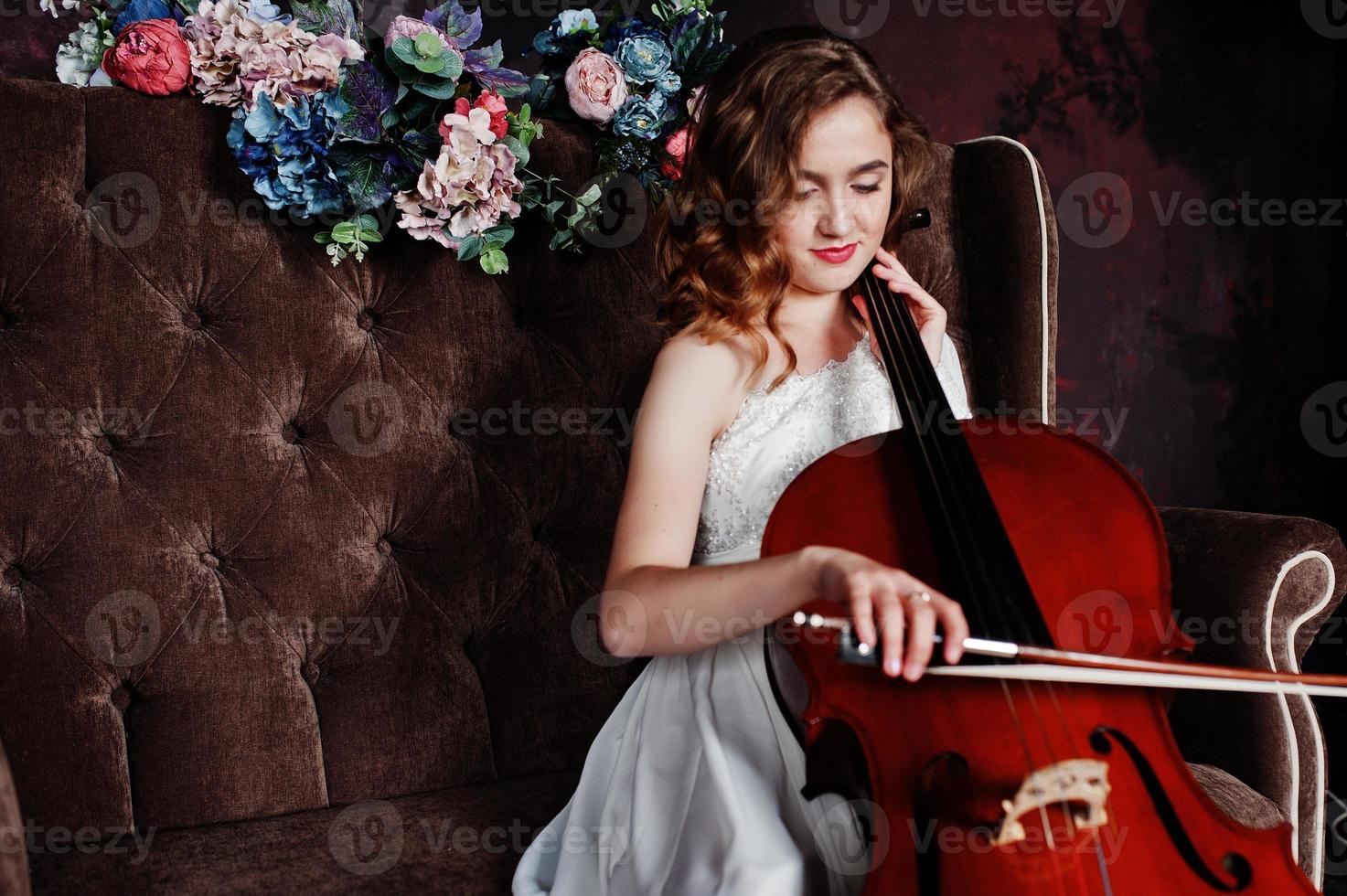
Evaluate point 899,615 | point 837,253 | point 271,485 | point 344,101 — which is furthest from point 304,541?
point 899,615

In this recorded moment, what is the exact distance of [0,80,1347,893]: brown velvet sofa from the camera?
1183mm

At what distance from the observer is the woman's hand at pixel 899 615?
0.68 metres

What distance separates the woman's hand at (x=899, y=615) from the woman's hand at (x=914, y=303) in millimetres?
583

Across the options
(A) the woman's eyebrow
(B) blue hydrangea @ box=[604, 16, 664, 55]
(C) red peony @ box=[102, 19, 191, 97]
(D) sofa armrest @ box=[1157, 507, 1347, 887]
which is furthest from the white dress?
(C) red peony @ box=[102, 19, 191, 97]

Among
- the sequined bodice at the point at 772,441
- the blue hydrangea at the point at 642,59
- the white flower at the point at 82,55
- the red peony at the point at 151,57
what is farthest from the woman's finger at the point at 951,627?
the white flower at the point at 82,55

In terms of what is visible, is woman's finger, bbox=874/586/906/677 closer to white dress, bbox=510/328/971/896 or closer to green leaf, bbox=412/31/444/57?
white dress, bbox=510/328/971/896

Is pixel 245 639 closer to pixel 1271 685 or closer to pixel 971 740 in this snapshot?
pixel 971 740

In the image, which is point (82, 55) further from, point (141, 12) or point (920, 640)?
point (920, 640)

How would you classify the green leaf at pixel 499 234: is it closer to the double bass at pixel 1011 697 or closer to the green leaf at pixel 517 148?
the green leaf at pixel 517 148

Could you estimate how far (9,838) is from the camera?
74 cm

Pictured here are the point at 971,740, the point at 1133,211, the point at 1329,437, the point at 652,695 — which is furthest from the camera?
the point at 1329,437

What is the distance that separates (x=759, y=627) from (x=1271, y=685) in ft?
1.32

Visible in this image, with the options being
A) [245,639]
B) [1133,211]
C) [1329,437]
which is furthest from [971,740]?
[1329,437]

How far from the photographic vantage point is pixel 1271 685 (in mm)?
778
